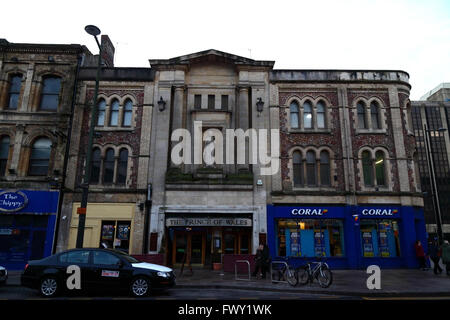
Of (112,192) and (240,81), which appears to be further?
(240,81)

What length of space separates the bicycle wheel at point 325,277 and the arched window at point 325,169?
8.26 m

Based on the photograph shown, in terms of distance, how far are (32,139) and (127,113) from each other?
5947 millimetres

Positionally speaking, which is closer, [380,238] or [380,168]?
[380,238]

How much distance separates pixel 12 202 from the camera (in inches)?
675

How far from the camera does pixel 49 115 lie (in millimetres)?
18766

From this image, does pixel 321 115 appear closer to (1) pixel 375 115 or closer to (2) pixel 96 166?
(1) pixel 375 115

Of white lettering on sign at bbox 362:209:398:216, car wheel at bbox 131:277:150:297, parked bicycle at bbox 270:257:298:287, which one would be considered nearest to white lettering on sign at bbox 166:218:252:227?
parked bicycle at bbox 270:257:298:287

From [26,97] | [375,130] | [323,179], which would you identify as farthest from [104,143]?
[375,130]

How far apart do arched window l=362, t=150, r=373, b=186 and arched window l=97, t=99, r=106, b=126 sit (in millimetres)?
17097

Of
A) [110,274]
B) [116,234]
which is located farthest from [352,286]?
[116,234]

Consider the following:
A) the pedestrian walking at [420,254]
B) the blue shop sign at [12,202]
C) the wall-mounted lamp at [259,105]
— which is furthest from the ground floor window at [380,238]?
the blue shop sign at [12,202]

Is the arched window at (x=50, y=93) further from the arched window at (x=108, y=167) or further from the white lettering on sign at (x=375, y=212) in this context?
the white lettering on sign at (x=375, y=212)

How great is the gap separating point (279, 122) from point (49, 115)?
14724 mm

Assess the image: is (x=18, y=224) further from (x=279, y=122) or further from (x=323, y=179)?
(x=323, y=179)
